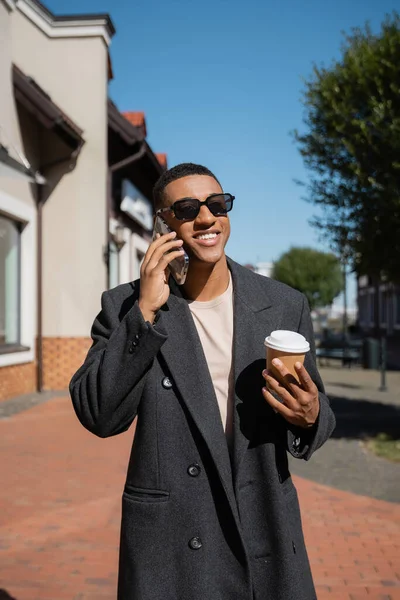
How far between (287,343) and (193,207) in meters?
0.53

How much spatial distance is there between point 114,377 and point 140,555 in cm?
53

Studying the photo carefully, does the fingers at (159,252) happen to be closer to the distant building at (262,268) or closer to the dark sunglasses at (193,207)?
the dark sunglasses at (193,207)

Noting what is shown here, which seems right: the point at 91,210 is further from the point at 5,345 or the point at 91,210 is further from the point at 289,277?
the point at 289,277

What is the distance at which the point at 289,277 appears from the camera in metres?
56.8

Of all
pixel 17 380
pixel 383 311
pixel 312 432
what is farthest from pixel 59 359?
pixel 383 311

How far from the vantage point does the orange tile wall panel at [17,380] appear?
10062 mm

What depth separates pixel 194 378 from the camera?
5.75ft

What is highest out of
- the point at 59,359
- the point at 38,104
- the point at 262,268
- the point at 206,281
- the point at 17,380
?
the point at 38,104

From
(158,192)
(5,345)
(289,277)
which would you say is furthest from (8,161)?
(289,277)

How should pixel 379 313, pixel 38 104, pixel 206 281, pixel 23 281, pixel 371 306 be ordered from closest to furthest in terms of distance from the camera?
pixel 206 281 < pixel 38 104 < pixel 23 281 < pixel 379 313 < pixel 371 306

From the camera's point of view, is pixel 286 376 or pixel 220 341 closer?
pixel 286 376

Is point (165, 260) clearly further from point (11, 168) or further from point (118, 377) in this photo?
point (11, 168)

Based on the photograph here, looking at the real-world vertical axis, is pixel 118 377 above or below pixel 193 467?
above

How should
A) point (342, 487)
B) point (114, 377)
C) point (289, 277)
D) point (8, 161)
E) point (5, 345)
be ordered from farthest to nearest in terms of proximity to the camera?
point (289, 277)
point (5, 345)
point (8, 161)
point (342, 487)
point (114, 377)
